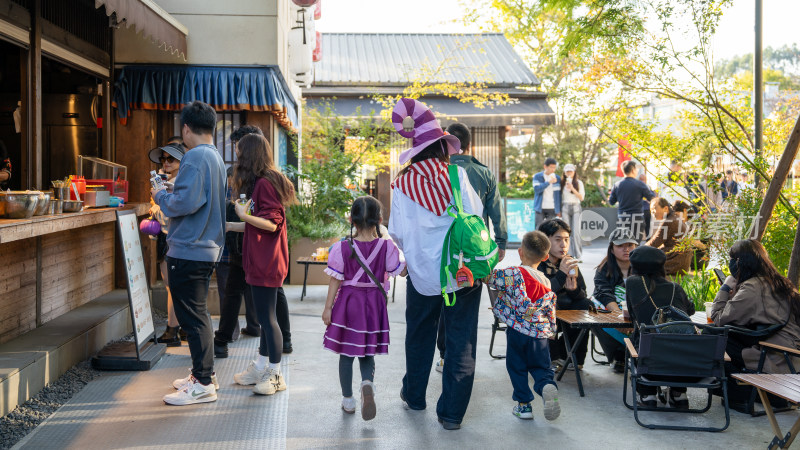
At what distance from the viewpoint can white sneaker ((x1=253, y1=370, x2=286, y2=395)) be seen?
5.04m

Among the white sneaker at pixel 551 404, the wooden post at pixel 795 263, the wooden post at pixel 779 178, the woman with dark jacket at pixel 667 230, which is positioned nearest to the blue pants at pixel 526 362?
the white sneaker at pixel 551 404

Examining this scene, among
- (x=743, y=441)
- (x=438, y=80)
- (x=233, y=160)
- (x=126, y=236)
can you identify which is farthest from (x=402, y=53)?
(x=743, y=441)

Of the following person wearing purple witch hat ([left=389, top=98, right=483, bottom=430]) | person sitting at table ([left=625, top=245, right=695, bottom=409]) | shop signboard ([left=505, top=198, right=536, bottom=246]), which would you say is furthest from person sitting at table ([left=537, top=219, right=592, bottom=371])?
shop signboard ([left=505, top=198, right=536, bottom=246])

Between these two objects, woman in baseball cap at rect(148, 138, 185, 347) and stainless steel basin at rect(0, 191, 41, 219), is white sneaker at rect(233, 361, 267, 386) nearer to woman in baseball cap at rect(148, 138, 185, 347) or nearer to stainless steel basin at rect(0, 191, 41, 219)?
woman in baseball cap at rect(148, 138, 185, 347)

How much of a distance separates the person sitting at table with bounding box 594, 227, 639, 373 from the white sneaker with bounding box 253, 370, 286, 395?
250 centimetres

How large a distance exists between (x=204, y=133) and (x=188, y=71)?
3587 mm

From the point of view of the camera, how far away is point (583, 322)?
196 inches

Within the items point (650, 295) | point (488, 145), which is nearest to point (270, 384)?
point (650, 295)

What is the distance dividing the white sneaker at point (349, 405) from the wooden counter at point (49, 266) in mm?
2171

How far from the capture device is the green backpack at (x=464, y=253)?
13.6 ft

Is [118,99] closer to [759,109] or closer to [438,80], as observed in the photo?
[759,109]

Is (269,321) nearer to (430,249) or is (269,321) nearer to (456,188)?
(430,249)

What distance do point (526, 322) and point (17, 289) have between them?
12.4 feet

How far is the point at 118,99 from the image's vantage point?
25.8 ft
